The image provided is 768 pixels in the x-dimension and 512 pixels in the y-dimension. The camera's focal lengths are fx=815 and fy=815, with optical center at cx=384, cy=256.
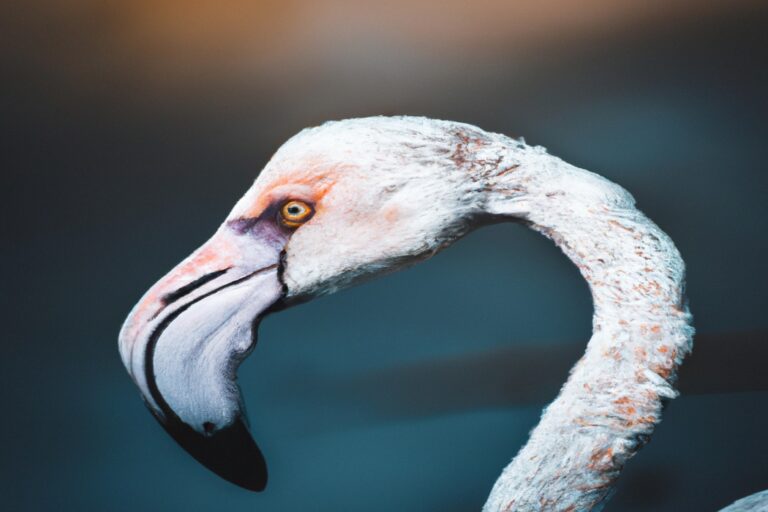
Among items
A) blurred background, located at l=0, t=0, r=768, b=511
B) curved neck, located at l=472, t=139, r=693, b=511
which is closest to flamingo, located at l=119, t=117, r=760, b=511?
curved neck, located at l=472, t=139, r=693, b=511

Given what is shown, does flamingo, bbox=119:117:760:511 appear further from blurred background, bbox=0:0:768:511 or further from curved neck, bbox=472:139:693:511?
blurred background, bbox=0:0:768:511

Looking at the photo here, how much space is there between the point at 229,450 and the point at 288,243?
0.33 m

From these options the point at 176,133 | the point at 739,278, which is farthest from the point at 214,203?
the point at 739,278

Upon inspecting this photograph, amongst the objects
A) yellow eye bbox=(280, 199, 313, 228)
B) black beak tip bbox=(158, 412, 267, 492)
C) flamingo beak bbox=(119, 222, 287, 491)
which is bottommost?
black beak tip bbox=(158, 412, 267, 492)

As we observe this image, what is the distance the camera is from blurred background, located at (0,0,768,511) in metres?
1.73

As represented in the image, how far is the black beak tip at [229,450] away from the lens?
1227 mm

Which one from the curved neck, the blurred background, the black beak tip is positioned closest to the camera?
the curved neck

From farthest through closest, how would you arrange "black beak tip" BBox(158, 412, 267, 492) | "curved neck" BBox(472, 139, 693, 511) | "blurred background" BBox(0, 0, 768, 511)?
"blurred background" BBox(0, 0, 768, 511) → "black beak tip" BBox(158, 412, 267, 492) → "curved neck" BBox(472, 139, 693, 511)

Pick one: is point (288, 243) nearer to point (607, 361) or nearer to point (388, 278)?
point (607, 361)

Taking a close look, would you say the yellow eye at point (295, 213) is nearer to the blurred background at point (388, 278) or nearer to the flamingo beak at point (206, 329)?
the flamingo beak at point (206, 329)

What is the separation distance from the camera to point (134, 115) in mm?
1803

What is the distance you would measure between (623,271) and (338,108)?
81cm

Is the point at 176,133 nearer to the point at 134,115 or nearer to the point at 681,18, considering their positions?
the point at 134,115

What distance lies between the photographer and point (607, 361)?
1.13m
